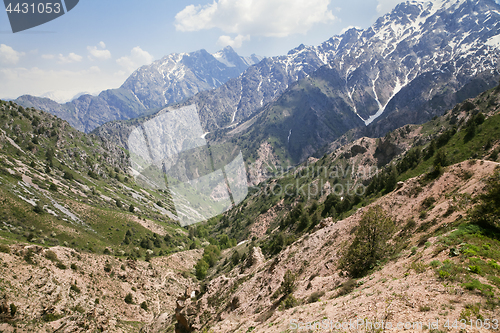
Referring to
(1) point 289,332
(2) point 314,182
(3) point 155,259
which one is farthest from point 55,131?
(1) point 289,332

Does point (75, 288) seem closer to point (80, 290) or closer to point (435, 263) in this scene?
point (80, 290)

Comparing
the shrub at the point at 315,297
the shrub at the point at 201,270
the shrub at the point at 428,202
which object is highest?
the shrub at the point at 428,202

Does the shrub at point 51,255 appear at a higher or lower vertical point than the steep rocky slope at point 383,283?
higher

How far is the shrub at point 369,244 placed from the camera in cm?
1944

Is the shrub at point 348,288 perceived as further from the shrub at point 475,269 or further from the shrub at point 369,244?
the shrub at point 475,269

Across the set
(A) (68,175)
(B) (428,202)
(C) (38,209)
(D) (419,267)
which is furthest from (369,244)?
(A) (68,175)

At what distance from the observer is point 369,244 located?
19688 millimetres

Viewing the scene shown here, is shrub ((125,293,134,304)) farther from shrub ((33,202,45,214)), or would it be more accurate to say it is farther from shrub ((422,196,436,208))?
shrub ((422,196,436,208))

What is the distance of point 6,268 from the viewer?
34.5 metres

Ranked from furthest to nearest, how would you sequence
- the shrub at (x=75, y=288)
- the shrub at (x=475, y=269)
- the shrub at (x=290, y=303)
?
the shrub at (x=75, y=288) < the shrub at (x=290, y=303) < the shrub at (x=475, y=269)

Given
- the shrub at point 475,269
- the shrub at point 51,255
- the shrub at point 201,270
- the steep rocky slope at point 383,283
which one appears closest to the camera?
the steep rocky slope at point 383,283

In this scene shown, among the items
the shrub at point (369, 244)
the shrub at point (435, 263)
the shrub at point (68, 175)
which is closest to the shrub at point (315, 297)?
the shrub at point (369, 244)

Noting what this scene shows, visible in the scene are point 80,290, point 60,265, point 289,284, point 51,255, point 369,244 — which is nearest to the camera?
point 369,244

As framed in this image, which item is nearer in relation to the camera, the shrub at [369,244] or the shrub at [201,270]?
the shrub at [369,244]
